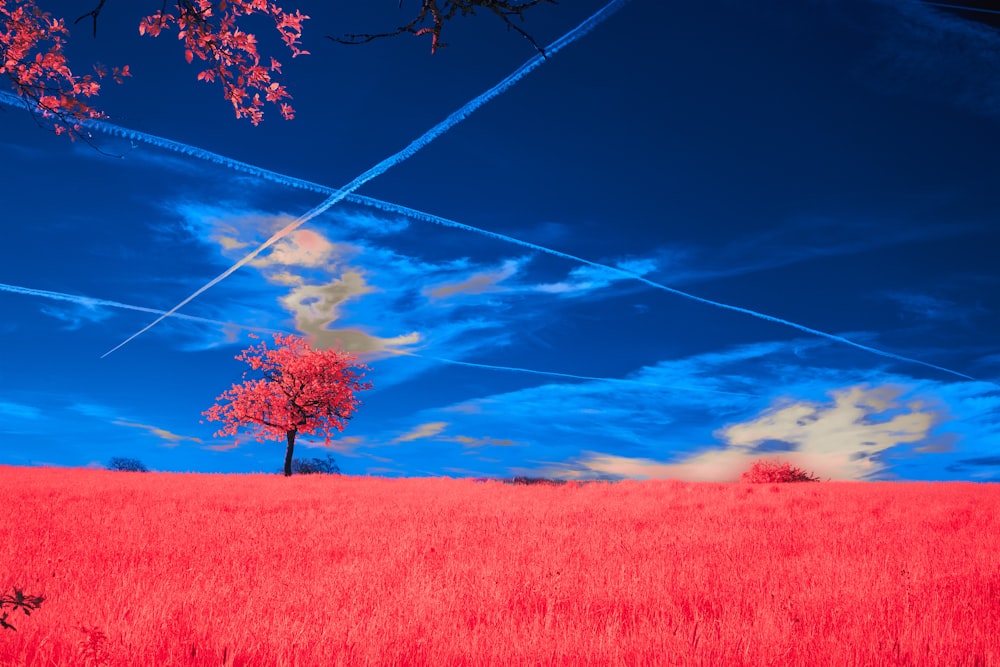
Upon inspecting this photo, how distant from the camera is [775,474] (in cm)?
3359

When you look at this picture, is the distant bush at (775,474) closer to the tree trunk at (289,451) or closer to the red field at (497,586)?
the red field at (497,586)

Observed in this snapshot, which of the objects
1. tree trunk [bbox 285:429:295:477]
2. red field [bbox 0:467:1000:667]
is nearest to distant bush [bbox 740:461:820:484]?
red field [bbox 0:467:1000:667]

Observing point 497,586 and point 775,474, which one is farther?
point 775,474

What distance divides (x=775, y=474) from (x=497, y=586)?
3017cm

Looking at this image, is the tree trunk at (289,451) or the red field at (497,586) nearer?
the red field at (497,586)

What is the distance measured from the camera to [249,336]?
3906 centimetres

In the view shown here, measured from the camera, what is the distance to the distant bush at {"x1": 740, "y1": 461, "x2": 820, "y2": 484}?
33.4 m

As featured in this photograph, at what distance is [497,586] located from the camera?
7.62 metres

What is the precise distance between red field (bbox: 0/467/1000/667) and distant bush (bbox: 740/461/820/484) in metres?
17.1

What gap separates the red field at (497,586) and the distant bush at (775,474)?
17120mm

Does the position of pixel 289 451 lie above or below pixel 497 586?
above

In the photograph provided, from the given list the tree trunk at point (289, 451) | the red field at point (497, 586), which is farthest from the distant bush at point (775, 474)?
the tree trunk at point (289, 451)

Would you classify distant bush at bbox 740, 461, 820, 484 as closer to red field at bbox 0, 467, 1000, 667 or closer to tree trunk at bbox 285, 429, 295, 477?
red field at bbox 0, 467, 1000, 667

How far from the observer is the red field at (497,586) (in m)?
5.46
